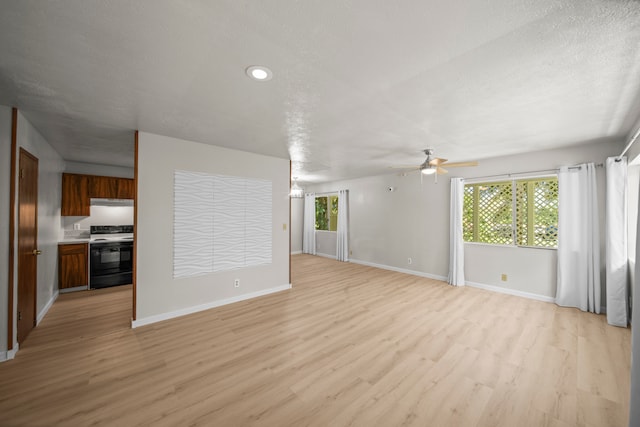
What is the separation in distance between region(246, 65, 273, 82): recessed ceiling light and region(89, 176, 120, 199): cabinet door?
485 cm

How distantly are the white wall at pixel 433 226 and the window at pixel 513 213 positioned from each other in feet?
0.72

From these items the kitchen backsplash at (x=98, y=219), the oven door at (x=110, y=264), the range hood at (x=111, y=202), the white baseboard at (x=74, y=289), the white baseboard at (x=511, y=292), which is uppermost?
the range hood at (x=111, y=202)

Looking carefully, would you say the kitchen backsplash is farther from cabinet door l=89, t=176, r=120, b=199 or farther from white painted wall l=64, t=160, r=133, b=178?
white painted wall l=64, t=160, r=133, b=178

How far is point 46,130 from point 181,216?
186 centimetres

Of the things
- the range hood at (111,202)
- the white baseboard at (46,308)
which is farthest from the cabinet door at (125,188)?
the white baseboard at (46,308)

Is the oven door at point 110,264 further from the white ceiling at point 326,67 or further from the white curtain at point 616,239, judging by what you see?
the white curtain at point 616,239

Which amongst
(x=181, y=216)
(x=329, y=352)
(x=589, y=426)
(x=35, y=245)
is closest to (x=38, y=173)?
(x=35, y=245)

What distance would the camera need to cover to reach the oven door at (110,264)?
464 cm

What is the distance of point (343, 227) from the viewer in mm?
7410

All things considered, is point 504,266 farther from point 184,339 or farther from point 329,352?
point 184,339

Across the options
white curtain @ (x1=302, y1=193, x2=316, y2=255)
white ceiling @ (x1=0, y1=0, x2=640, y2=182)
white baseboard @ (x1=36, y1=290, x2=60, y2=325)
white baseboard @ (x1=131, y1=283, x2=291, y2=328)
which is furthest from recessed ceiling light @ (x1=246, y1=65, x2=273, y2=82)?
white curtain @ (x1=302, y1=193, x2=316, y2=255)

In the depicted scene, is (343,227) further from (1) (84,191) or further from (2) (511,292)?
(1) (84,191)

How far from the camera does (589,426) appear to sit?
166 cm

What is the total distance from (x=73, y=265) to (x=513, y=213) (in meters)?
8.07
